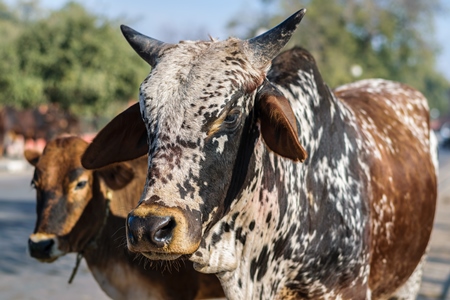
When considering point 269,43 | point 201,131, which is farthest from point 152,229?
point 269,43

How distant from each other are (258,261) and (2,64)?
84.1 feet

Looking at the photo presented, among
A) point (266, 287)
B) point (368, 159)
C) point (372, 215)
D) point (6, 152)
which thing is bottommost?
point (6, 152)

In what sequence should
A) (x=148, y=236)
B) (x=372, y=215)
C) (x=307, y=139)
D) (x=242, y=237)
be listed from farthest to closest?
1. (x=372, y=215)
2. (x=307, y=139)
3. (x=242, y=237)
4. (x=148, y=236)

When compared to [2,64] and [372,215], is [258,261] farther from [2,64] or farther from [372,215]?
[2,64]

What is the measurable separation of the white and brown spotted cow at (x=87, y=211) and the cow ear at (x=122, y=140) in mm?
1029

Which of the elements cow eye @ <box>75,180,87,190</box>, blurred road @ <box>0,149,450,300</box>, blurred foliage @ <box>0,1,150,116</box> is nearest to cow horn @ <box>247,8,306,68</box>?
cow eye @ <box>75,180,87,190</box>

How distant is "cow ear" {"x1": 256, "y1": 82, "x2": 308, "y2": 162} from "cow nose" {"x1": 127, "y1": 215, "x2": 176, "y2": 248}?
612 millimetres

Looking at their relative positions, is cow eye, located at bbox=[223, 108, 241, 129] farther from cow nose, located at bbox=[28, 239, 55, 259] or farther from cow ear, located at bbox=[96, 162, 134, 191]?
cow nose, located at bbox=[28, 239, 55, 259]

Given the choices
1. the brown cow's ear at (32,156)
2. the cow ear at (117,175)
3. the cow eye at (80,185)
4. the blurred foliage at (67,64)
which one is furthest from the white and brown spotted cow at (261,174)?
the blurred foliage at (67,64)

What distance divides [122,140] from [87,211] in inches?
56.5

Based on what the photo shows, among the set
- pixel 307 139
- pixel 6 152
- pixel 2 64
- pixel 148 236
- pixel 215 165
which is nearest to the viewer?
pixel 148 236

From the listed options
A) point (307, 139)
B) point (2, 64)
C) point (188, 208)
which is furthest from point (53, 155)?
point (2, 64)

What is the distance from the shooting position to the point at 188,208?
9.42ft

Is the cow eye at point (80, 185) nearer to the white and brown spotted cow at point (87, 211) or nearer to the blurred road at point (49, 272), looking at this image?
the white and brown spotted cow at point (87, 211)
